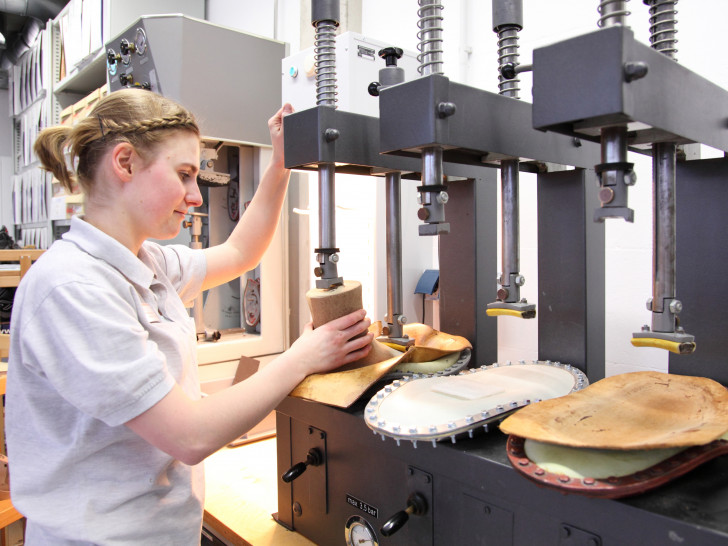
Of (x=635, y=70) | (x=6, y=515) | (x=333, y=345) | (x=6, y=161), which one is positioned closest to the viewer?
(x=635, y=70)

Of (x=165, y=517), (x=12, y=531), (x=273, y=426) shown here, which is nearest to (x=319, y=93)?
(x=165, y=517)

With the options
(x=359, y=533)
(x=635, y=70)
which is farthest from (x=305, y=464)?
(x=635, y=70)

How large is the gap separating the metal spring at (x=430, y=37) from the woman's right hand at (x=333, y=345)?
1.20ft

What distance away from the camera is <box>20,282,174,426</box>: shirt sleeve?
646mm

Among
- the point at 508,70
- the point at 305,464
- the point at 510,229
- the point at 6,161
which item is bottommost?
the point at 305,464

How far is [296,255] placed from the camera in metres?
2.19

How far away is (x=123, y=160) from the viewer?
30.8 inches

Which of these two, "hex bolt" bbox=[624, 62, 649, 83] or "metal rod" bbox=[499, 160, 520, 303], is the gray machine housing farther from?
"hex bolt" bbox=[624, 62, 649, 83]

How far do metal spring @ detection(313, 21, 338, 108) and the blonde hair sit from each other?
0.23 metres

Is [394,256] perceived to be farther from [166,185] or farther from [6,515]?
[6,515]

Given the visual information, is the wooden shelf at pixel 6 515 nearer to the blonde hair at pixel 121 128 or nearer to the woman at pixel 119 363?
the woman at pixel 119 363

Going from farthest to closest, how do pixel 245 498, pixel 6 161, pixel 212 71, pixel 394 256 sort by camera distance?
pixel 6 161, pixel 212 71, pixel 245 498, pixel 394 256

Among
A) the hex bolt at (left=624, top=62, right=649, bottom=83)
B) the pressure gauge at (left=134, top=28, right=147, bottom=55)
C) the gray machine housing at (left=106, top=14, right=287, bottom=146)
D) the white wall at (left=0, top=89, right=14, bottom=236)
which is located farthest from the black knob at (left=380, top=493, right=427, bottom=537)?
the white wall at (left=0, top=89, right=14, bottom=236)

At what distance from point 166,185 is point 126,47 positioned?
1474 millimetres
